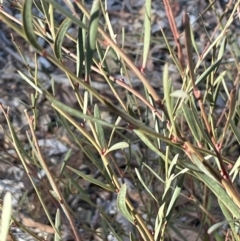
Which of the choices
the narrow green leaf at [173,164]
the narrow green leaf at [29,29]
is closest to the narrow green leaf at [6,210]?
the narrow green leaf at [29,29]

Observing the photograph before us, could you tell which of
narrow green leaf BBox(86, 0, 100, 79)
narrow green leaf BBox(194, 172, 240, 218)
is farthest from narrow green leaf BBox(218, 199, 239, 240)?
narrow green leaf BBox(86, 0, 100, 79)

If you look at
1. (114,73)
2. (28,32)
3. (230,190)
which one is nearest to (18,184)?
(114,73)

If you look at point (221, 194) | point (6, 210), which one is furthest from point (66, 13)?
point (221, 194)

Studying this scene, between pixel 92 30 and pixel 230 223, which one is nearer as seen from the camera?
pixel 92 30

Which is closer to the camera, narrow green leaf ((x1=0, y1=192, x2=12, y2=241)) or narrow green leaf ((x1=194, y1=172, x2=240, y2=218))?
narrow green leaf ((x1=0, y1=192, x2=12, y2=241))

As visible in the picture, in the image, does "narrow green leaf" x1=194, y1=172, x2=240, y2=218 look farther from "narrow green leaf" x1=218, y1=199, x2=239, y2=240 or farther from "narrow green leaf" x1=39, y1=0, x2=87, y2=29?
"narrow green leaf" x1=39, y1=0, x2=87, y2=29

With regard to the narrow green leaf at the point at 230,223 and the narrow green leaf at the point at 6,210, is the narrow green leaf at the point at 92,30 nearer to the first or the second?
the narrow green leaf at the point at 6,210

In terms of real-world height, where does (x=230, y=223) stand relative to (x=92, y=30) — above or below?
below

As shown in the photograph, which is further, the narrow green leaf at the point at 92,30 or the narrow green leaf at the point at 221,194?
the narrow green leaf at the point at 221,194

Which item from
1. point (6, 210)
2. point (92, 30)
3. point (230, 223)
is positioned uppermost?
point (92, 30)

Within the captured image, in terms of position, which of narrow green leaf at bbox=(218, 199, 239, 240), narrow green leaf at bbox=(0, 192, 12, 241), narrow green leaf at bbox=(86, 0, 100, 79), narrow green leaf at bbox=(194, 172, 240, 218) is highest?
narrow green leaf at bbox=(86, 0, 100, 79)

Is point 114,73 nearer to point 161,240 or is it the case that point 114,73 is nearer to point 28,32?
point 161,240

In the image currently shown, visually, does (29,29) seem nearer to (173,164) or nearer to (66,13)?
(66,13)

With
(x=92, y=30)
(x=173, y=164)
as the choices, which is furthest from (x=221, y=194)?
(x=92, y=30)
